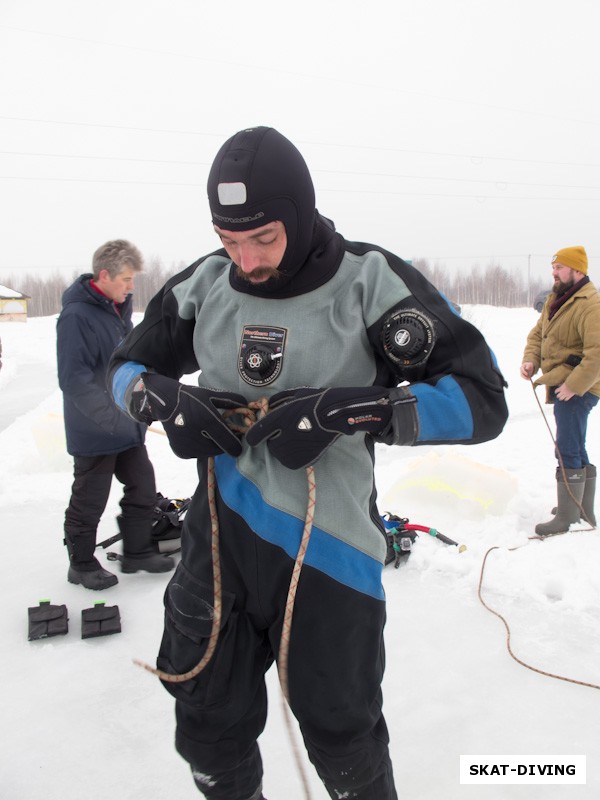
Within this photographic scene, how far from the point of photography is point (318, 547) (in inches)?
60.4

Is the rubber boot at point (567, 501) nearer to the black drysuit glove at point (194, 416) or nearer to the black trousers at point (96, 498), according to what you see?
the black trousers at point (96, 498)

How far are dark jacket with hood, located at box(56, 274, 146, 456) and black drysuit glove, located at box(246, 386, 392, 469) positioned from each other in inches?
84.8

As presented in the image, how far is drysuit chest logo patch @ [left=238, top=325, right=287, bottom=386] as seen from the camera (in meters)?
1.56

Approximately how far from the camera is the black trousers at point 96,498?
3586 millimetres

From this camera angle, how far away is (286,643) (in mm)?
1494

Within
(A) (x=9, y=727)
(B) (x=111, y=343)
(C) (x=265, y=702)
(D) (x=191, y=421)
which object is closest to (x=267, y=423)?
(D) (x=191, y=421)

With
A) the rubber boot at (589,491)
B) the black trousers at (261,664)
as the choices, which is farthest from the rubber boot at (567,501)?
the black trousers at (261,664)

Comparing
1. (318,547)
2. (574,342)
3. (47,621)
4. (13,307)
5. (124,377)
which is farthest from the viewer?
(13,307)

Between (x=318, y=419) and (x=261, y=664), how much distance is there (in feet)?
2.45

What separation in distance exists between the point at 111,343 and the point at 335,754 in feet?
8.69

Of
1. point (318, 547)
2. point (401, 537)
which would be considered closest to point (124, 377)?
point (318, 547)

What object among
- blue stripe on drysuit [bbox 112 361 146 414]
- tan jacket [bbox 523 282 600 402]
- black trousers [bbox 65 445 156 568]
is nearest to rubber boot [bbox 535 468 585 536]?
tan jacket [bbox 523 282 600 402]

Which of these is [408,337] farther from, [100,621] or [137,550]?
[137,550]

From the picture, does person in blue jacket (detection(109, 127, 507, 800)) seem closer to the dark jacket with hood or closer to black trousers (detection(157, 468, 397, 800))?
black trousers (detection(157, 468, 397, 800))
